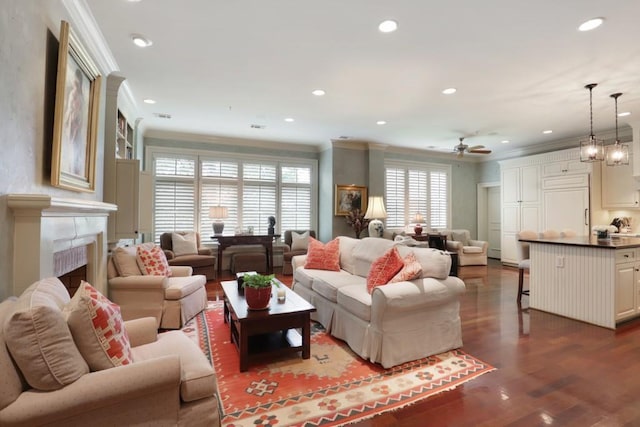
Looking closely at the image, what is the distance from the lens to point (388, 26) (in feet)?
8.93

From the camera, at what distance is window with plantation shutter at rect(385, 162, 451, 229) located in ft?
26.0

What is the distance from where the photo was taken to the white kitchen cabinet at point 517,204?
696 centimetres

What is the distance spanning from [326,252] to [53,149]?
2969mm

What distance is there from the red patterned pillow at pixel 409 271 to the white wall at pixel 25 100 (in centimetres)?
268

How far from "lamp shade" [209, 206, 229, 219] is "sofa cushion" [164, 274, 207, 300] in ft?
8.07

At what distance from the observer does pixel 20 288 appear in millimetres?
1792

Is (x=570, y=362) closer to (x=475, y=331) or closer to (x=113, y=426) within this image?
(x=475, y=331)

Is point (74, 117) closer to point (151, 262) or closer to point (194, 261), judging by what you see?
point (151, 262)

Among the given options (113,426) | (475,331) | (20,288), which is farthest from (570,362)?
(20,288)

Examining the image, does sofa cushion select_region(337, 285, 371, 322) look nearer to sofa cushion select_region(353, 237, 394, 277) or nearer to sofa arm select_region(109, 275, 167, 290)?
sofa cushion select_region(353, 237, 394, 277)

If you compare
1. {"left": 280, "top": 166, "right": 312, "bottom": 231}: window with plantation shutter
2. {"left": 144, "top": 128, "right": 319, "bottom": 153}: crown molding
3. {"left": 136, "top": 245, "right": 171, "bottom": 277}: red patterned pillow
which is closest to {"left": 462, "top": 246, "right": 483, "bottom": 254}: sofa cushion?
{"left": 280, "top": 166, "right": 312, "bottom": 231}: window with plantation shutter

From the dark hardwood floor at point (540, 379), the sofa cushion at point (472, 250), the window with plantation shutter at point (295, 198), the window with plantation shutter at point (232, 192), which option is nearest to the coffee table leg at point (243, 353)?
the dark hardwood floor at point (540, 379)

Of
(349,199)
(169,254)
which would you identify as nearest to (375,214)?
(349,199)

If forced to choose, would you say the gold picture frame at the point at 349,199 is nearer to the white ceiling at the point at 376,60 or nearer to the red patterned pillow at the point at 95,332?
the white ceiling at the point at 376,60
